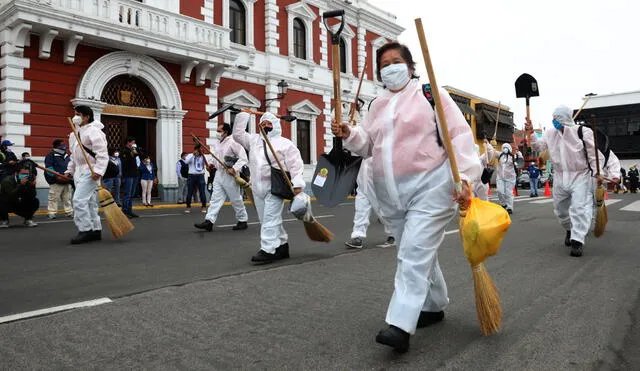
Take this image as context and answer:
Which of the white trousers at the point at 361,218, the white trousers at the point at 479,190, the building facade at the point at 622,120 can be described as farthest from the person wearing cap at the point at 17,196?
the building facade at the point at 622,120

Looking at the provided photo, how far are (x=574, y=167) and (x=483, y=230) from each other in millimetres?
4308

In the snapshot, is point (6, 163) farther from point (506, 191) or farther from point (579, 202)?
point (506, 191)

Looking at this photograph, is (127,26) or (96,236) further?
(127,26)

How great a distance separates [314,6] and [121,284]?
21.1 meters

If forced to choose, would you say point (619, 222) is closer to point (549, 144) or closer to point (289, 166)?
point (549, 144)

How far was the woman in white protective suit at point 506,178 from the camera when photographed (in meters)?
12.8

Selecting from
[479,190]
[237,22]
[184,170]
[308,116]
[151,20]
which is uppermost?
[237,22]

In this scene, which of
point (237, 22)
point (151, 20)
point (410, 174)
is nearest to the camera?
point (410, 174)

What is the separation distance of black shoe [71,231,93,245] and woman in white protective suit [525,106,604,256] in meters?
6.41

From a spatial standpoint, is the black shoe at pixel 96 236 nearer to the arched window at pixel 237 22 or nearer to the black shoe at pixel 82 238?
the black shoe at pixel 82 238

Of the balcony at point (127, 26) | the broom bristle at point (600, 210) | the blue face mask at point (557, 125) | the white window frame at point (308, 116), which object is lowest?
the broom bristle at point (600, 210)

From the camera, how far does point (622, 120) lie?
43.2 meters

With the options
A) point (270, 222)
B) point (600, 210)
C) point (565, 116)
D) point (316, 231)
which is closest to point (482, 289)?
point (270, 222)

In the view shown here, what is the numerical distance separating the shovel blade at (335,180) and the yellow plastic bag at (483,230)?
104cm
